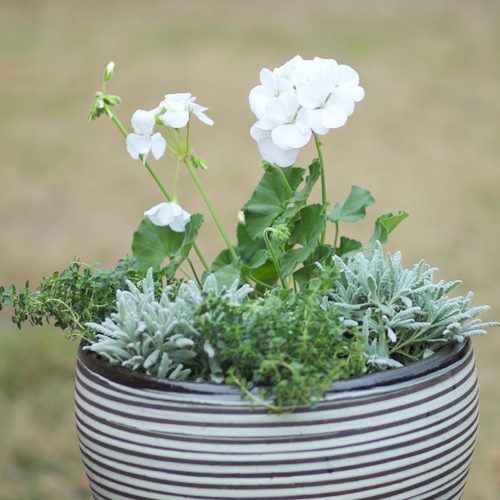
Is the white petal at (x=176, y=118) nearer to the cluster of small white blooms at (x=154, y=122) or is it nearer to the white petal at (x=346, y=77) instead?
the cluster of small white blooms at (x=154, y=122)

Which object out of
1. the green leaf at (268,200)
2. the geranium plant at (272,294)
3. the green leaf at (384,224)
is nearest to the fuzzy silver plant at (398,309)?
the geranium plant at (272,294)

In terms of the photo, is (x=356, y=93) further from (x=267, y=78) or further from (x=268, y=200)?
(x=268, y=200)

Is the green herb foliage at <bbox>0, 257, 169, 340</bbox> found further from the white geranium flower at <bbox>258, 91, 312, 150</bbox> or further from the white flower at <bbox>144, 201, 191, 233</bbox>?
the white geranium flower at <bbox>258, 91, 312, 150</bbox>

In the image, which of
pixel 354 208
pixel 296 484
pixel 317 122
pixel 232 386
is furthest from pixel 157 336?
pixel 354 208

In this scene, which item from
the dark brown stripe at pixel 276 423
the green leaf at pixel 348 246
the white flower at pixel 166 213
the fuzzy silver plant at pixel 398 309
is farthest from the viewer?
the green leaf at pixel 348 246

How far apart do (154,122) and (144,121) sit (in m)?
0.02

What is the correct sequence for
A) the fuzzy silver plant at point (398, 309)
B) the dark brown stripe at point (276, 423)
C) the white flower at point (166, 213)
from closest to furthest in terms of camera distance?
the dark brown stripe at point (276, 423) → the fuzzy silver plant at point (398, 309) → the white flower at point (166, 213)

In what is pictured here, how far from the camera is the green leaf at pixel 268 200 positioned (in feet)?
4.27

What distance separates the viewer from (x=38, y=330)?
9.04ft

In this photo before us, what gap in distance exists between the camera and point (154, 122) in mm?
1148

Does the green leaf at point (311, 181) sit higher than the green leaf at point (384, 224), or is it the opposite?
the green leaf at point (311, 181)

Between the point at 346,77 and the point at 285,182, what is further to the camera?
the point at 285,182

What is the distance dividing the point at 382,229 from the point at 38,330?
69.1 inches

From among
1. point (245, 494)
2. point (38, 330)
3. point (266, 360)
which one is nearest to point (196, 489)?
point (245, 494)
